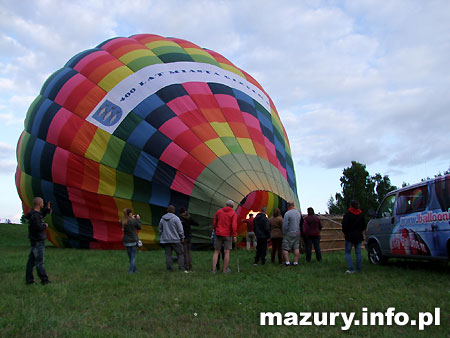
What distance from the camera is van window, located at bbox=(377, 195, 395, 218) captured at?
8.84 metres

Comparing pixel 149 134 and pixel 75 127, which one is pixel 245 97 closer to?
pixel 149 134

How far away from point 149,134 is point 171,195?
5.66 ft

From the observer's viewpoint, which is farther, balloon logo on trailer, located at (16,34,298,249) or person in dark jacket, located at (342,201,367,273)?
balloon logo on trailer, located at (16,34,298,249)

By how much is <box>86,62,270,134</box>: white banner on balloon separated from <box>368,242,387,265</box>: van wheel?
632cm

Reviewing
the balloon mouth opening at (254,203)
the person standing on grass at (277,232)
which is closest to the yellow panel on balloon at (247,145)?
the balloon mouth opening at (254,203)

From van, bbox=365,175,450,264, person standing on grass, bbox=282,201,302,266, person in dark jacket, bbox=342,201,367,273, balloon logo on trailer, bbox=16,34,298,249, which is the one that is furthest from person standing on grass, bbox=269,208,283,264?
van, bbox=365,175,450,264

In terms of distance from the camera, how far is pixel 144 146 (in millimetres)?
11344

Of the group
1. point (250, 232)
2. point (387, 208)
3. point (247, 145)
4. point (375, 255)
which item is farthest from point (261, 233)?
point (247, 145)

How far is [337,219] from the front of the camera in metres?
13.0

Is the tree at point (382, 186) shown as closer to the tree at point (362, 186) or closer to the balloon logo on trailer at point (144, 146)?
the tree at point (362, 186)

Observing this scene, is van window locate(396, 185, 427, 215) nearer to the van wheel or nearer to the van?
the van

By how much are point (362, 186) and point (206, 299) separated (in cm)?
3488

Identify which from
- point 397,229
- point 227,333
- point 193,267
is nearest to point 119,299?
point 227,333

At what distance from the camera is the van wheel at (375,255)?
9.09 metres
